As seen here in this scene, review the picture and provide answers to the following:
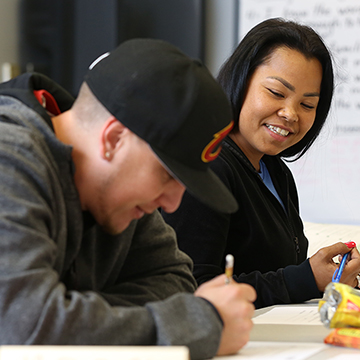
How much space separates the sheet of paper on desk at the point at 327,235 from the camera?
189 cm

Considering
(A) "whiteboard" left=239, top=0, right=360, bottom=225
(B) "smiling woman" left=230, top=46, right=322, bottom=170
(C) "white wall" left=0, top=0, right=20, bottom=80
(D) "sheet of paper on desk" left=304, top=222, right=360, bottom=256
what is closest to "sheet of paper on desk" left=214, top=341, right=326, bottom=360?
(B) "smiling woman" left=230, top=46, right=322, bottom=170

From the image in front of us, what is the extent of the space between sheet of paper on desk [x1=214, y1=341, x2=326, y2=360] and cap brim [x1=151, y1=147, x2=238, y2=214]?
0.19 m

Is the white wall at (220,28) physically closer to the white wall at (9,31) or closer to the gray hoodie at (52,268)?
the white wall at (9,31)

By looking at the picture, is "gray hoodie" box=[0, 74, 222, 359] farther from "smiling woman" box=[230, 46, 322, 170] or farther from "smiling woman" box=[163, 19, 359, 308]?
"smiling woman" box=[230, 46, 322, 170]

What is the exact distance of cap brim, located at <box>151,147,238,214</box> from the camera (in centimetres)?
71

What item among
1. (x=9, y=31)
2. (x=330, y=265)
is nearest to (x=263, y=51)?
(x=330, y=265)

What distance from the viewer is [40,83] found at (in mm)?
911

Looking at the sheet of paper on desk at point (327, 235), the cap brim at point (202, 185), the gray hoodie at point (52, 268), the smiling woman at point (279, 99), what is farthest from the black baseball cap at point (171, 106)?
the sheet of paper on desk at point (327, 235)

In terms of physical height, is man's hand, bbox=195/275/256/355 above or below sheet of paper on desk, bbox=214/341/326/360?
above

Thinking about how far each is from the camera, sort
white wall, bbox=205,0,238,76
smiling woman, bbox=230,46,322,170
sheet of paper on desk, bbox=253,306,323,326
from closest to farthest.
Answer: sheet of paper on desk, bbox=253,306,323,326 < smiling woman, bbox=230,46,322,170 < white wall, bbox=205,0,238,76

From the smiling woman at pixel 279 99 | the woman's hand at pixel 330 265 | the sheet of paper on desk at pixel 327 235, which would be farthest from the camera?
the sheet of paper on desk at pixel 327 235

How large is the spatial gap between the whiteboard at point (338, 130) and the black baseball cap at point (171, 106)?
1.68 m

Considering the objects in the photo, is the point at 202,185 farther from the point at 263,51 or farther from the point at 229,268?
the point at 263,51

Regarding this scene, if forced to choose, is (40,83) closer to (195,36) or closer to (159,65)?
(159,65)
